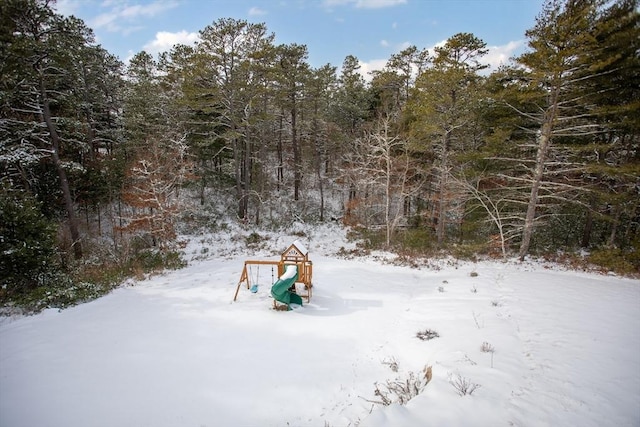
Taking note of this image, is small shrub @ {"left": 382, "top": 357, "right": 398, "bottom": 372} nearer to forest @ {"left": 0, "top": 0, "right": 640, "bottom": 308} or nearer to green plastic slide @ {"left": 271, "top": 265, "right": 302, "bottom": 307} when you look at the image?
green plastic slide @ {"left": 271, "top": 265, "right": 302, "bottom": 307}

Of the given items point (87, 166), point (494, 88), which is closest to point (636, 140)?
point (494, 88)

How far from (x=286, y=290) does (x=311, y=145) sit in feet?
67.8

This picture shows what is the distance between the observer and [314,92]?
73.4 ft

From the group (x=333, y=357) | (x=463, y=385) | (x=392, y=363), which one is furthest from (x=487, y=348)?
(x=333, y=357)

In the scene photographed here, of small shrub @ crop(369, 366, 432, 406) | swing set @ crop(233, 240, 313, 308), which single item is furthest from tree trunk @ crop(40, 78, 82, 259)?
small shrub @ crop(369, 366, 432, 406)

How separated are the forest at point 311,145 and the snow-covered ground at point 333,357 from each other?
150 inches

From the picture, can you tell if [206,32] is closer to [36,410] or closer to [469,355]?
[36,410]

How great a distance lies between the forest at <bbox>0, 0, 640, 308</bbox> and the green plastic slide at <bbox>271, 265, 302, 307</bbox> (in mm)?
6741

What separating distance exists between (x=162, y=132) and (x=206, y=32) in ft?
27.8

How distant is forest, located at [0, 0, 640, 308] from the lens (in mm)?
11172

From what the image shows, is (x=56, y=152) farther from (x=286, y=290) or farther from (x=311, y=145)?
(x=311, y=145)

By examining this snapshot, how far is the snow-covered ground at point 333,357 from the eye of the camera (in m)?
4.55

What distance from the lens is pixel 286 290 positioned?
355 inches

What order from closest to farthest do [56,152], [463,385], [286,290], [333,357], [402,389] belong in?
1. [463,385]
2. [402,389]
3. [333,357]
4. [286,290]
5. [56,152]
